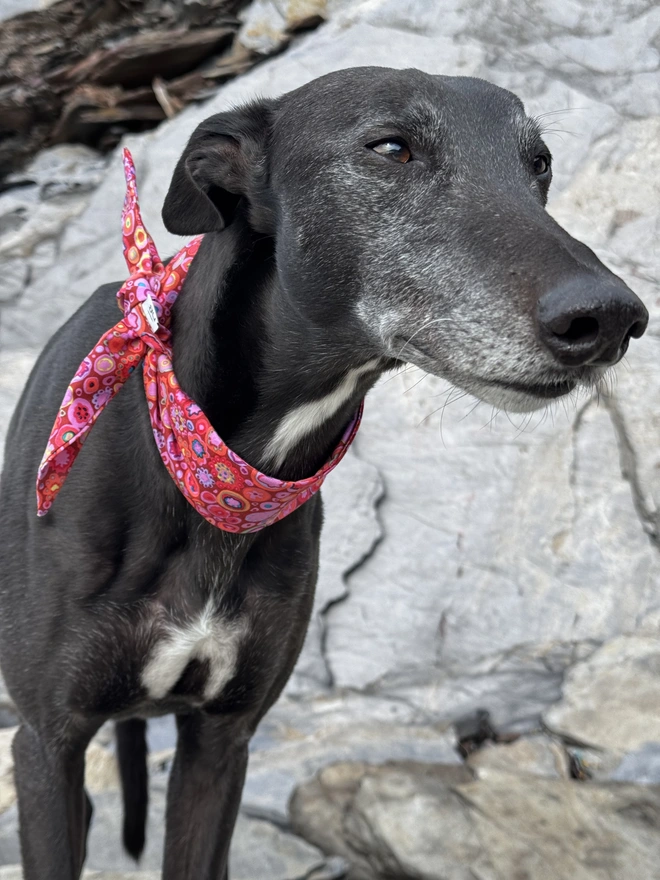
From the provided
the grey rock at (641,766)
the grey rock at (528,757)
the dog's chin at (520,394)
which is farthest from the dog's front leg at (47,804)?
the grey rock at (641,766)

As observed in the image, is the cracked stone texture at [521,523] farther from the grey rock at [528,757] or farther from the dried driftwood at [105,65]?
the dried driftwood at [105,65]

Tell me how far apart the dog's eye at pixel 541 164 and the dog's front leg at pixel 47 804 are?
60.4 inches

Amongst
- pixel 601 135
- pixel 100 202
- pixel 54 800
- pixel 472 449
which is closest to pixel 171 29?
pixel 100 202

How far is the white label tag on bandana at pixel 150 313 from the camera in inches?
84.4

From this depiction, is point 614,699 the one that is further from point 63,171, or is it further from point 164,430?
point 63,171

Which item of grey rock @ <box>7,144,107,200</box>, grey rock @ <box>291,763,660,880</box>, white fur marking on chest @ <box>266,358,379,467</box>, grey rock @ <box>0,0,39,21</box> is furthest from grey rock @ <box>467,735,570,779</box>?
grey rock @ <box>0,0,39,21</box>

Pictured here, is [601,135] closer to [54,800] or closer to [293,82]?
[293,82]

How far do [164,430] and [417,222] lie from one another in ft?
2.14

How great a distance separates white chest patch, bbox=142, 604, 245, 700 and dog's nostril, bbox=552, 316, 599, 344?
1.01 meters

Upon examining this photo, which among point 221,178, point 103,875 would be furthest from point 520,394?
point 103,875

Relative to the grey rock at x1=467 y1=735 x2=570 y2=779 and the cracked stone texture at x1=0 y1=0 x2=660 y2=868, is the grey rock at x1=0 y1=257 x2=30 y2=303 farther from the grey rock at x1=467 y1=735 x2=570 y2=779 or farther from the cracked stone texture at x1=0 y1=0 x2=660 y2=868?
the grey rock at x1=467 y1=735 x2=570 y2=779

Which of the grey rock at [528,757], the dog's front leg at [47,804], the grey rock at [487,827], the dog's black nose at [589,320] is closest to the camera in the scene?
the dog's black nose at [589,320]

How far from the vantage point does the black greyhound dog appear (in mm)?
1940

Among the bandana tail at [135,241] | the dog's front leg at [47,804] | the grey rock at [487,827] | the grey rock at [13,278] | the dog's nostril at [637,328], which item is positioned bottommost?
the grey rock at [487,827]
